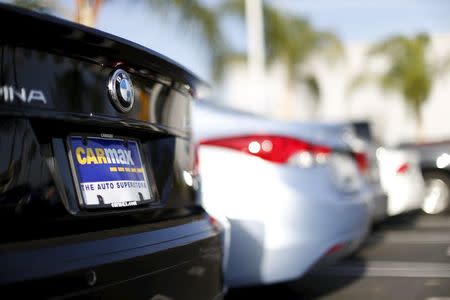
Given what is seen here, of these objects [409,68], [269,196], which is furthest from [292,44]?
[269,196]

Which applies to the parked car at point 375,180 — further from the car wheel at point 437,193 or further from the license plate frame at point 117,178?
the license plate frame at point 117,178

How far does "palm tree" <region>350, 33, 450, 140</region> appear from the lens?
27344 mm

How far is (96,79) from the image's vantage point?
2.44 meters

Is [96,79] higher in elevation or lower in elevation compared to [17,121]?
higher

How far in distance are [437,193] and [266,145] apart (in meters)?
8.17

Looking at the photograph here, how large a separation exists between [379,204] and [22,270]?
254 inches

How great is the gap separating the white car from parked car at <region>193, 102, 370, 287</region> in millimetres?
4439

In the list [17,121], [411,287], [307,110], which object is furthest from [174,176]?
[307,110]

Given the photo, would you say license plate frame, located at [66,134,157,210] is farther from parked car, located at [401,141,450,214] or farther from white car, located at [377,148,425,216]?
parked car, located at [401,141,450,214]

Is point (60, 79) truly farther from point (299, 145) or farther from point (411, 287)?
point (411, 287)

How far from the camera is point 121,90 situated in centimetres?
257

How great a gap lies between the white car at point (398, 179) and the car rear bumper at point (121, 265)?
607cm

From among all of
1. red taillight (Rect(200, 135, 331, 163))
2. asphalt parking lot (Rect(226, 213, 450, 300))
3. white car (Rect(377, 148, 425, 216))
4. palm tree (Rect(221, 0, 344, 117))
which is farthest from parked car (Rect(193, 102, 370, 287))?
palm tree (Rect(221, 0, 344, 117))

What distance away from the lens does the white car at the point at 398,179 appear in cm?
891
